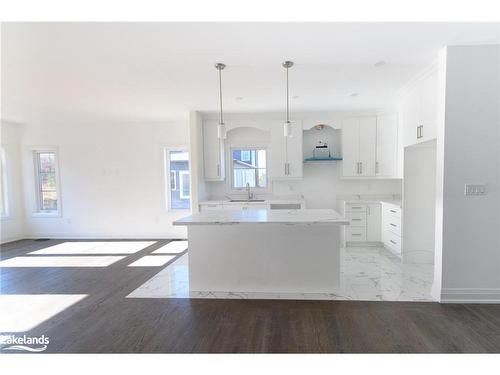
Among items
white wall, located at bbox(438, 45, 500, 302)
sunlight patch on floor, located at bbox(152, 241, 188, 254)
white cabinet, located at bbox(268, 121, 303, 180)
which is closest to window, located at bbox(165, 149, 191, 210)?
sunlight patch on floor, located at bbox(152, 241, 188, 254)

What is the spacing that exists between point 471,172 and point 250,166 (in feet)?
12.1

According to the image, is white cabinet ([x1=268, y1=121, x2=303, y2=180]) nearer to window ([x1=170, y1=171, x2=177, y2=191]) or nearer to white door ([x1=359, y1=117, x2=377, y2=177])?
white door ([x1=359, y1=117, x2=377, y2=177])

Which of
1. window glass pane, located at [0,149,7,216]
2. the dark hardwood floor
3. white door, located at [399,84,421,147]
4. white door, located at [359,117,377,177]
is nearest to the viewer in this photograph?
the dark hardwood floor

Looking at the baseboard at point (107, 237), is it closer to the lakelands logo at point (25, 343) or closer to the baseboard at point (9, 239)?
the baseboard at point (9, 239)

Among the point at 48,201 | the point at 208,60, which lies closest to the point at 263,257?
the point at 208,60

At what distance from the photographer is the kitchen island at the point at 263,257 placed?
2.94 m

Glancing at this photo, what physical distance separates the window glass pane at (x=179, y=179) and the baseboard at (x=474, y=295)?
16.2ft

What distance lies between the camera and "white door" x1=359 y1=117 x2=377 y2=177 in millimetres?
4906

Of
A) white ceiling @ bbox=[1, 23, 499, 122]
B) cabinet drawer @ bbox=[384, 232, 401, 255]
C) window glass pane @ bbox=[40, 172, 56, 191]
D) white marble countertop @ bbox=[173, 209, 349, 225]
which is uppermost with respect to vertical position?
white ceiling @ bbox=[1, 23, 499, 122]

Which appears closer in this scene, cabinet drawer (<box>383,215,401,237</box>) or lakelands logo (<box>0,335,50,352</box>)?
lakelands logo (<box>0,335,50,352</box>)

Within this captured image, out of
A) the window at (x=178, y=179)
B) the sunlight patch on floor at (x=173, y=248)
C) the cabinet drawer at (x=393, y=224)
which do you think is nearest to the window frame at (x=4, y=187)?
the window at (x=178, y=179)

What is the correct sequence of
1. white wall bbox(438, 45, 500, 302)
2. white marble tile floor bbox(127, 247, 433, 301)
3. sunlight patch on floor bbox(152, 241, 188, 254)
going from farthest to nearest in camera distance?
sunlight patch on floor bbox(152, 241, 188, 254) → white marble tile floor bbox(127, 247, 433, 301) → white wall bbox(438, 45, 500, 302)

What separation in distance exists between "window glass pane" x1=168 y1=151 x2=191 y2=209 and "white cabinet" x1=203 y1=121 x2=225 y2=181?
976 mm
